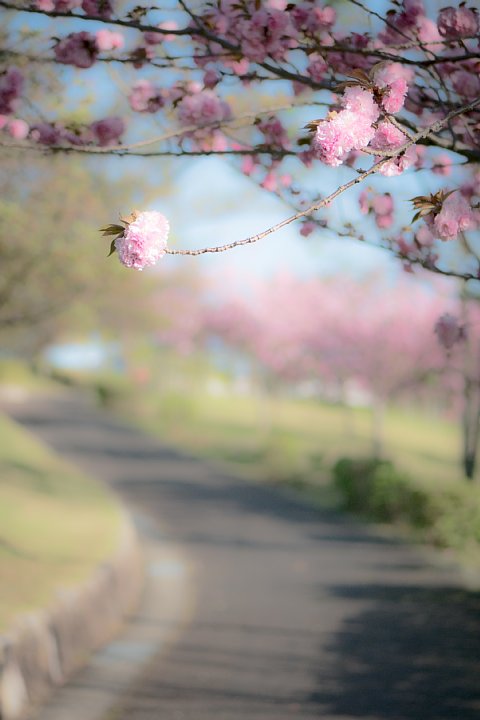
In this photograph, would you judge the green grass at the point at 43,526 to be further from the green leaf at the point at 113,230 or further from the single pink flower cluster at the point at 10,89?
the green leaf at the point at 113,230

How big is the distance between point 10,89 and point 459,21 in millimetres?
2861

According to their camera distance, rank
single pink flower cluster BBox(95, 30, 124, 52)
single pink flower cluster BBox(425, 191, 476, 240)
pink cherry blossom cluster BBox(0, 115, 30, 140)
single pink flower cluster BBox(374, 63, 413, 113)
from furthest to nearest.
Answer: pink cherry blossom cluster BBox(0, 115, 30, 140), single pink flower cluster BBox(95, 30, 124, 52), single pink flower cluster BBox(425, 191, 476, 240), single pink flower cluster BBox(374, 63, 413, 113)

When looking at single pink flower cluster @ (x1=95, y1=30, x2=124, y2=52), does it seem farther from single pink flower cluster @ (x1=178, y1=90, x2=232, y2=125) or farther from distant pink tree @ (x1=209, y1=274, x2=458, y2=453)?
distant pink tree @ (x1=209, y1=274, x2=458, y2=453)

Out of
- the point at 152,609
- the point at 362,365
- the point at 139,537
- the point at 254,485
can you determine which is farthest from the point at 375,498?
the point at 362,365

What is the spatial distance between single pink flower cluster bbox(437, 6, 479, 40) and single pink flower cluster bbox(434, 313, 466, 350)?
201 centimetres

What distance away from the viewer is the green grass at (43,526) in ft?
27.8

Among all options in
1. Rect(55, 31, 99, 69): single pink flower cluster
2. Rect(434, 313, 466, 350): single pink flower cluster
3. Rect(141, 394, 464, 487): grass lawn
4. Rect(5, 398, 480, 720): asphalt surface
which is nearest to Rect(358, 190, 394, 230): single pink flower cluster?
Rect(434, 313, 466, 350): single pink flower cluster

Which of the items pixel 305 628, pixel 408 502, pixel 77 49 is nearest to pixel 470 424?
pixel 408 502

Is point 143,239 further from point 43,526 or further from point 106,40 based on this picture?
point 43,526

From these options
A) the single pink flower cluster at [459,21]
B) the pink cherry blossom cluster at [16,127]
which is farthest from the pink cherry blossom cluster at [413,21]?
the pink cherry blossom cluster at [16,127]

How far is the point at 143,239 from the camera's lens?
3541 mm

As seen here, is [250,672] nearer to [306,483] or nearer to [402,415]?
[306,483]

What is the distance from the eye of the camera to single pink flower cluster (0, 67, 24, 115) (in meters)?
5.99

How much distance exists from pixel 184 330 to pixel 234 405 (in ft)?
27.6
